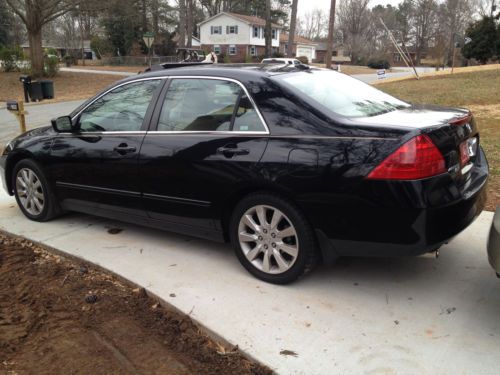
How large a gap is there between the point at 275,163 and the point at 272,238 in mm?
557

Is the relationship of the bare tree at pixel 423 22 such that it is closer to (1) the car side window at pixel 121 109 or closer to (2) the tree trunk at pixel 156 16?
(2) the tree trunk at pixel 156 16

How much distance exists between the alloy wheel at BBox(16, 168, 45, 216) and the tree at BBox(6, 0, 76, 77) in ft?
83.1

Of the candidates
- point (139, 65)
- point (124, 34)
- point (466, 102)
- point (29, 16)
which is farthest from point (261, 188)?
point (124, 34)

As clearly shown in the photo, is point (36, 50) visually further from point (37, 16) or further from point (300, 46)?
point (300, 46)

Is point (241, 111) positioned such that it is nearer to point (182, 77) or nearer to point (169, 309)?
point (182, 77)

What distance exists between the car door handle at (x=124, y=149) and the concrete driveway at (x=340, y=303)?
87 centimetres

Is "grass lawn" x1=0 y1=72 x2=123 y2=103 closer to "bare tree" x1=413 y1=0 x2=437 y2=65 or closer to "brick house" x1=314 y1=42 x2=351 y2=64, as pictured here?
"brick house" x1=314 y1=42 x2=351 y2=64

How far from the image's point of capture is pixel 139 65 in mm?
53500

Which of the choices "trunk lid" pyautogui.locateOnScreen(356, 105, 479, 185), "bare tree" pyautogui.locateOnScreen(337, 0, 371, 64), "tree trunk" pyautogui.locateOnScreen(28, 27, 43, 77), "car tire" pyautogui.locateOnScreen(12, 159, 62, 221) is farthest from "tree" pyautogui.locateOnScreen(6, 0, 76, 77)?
"bare tree" pyautogui.locateOnScreen(337, 0, 371, 64)

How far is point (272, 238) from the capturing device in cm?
358

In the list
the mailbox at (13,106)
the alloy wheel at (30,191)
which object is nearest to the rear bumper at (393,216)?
the alloy wheel at (30,191)

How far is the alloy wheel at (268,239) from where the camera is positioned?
3516 millimetres

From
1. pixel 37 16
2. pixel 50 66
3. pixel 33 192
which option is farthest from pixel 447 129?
pixel 50 66

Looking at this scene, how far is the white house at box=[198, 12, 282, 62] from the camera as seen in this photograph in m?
64.4
